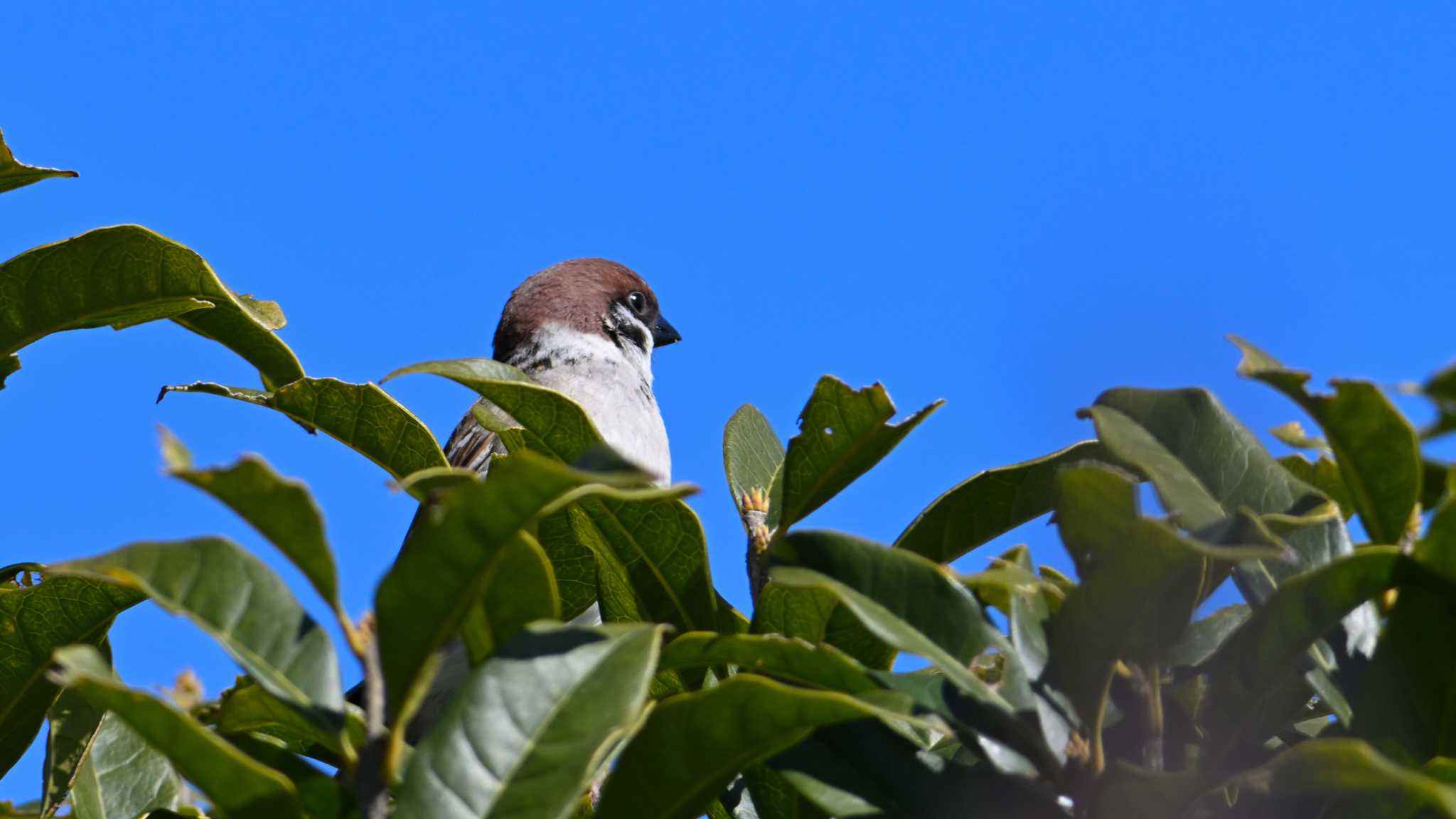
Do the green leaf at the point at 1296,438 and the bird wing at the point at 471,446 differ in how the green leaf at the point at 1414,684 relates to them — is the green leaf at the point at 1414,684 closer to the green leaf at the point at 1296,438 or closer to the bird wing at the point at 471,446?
the green leaf at the point at 1296,438

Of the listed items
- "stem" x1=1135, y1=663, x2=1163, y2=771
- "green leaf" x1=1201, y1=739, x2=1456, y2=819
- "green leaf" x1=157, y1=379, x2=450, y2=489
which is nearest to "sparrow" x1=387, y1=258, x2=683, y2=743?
"green leaf" x1=157, y1=379, x2=450, y2=489

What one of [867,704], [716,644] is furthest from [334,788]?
[867,704]

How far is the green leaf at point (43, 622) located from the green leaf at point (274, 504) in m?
1.05

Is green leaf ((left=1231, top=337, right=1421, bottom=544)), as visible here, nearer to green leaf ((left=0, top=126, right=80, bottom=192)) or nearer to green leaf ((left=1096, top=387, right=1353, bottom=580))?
green leaf ((left=1096, top=387, right=1353, bottom=580))

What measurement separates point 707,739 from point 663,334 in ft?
22.6

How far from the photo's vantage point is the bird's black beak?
319 inches

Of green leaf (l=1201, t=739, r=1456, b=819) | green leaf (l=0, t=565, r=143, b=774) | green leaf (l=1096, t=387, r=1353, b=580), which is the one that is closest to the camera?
green leaf (l=1201, t=739, r=1456, b=819)

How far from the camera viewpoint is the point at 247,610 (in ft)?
4.12

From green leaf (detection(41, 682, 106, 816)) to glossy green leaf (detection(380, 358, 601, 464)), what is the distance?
2.62 ft

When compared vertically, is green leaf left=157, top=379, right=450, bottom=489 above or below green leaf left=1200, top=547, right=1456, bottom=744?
above

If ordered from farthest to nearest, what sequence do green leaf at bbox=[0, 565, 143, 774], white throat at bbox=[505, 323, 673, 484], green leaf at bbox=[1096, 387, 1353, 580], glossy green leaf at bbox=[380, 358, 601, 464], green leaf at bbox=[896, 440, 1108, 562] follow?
white throat at bbox=[505, 323, 673, 484], green leaf at bbox=[0, 565, 143, 774], green leaf at bbox=[896, 440, 1108, 562], glossy green leaf at bbox=[380, 358, 601, 464], green leaf at bbox=[1096, 387, 1353, 580]

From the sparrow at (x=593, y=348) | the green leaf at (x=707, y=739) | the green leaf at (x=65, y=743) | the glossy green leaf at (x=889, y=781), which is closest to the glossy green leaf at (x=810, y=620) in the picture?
the glossy green leaf at (x=889, y=781)

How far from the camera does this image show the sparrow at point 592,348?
20.2ft

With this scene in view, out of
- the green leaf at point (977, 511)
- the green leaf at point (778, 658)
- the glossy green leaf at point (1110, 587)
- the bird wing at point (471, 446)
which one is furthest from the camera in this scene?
the bird wing at point (471, 446)
